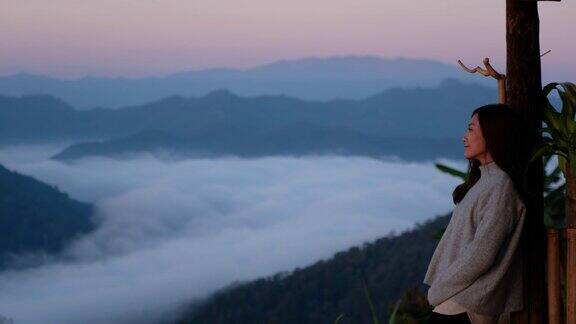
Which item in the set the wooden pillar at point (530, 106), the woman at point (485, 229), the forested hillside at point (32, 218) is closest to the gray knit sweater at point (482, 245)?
the woman at point (485, 229)

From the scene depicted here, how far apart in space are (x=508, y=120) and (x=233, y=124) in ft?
410

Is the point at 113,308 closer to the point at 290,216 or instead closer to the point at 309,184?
the point at 290,216

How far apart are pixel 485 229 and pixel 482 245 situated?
0.05 m

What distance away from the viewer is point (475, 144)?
10.3 ft

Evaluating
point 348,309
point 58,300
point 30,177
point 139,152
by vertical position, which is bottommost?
point 348,309

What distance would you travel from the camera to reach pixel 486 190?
10.1ft

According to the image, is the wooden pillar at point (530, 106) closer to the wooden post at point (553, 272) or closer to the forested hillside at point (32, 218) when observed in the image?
the wooden post at point (553, 272)

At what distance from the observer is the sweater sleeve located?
9.84ft

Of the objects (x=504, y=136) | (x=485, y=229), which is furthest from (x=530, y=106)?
(x=485, y=229)

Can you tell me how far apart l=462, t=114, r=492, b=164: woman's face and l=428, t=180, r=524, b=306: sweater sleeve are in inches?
5.0

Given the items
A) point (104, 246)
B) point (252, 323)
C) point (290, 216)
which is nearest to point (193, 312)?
point (252, 323)

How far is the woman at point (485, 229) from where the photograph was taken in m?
3.01

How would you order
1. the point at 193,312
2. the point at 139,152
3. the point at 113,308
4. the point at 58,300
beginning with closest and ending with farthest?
the point at 193,312 < the point at 113,308 < the point at 58,300 < the point at 139,152

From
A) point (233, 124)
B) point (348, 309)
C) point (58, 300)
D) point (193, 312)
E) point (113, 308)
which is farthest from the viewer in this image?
point (233, 124)
